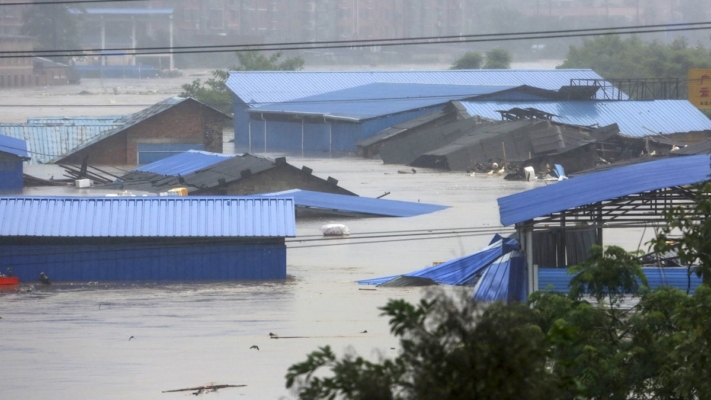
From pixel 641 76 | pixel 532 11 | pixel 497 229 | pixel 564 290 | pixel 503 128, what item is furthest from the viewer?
pixel 532 11

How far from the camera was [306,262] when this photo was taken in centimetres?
2117

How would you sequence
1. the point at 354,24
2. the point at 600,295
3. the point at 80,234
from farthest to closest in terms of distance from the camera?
the point at 354,24, the point at 80,234, the point at 600,295

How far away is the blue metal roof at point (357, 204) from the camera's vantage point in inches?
1060

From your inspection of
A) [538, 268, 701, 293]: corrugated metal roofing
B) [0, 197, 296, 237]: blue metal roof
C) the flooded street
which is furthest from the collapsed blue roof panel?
[0, 197, 296, 237]: blue metal roof

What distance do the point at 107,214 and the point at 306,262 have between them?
4363 mm

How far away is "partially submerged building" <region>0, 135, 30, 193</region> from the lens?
106ft

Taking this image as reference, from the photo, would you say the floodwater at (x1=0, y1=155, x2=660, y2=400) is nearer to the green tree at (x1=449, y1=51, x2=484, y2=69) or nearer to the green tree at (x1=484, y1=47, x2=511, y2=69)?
the green tree at (x1=449, y1=51, x2=484, y2=69)

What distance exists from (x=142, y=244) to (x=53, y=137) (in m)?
28.2

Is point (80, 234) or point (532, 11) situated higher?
point (532, 11)

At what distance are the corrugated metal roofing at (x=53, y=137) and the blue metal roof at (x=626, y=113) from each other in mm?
16272

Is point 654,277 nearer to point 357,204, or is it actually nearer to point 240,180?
point 357,204

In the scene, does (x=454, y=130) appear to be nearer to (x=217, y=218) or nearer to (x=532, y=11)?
(x=217, y=218)

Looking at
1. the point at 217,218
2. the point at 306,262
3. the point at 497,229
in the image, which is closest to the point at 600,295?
the point at 217,218

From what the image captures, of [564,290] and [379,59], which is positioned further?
[379,59]
